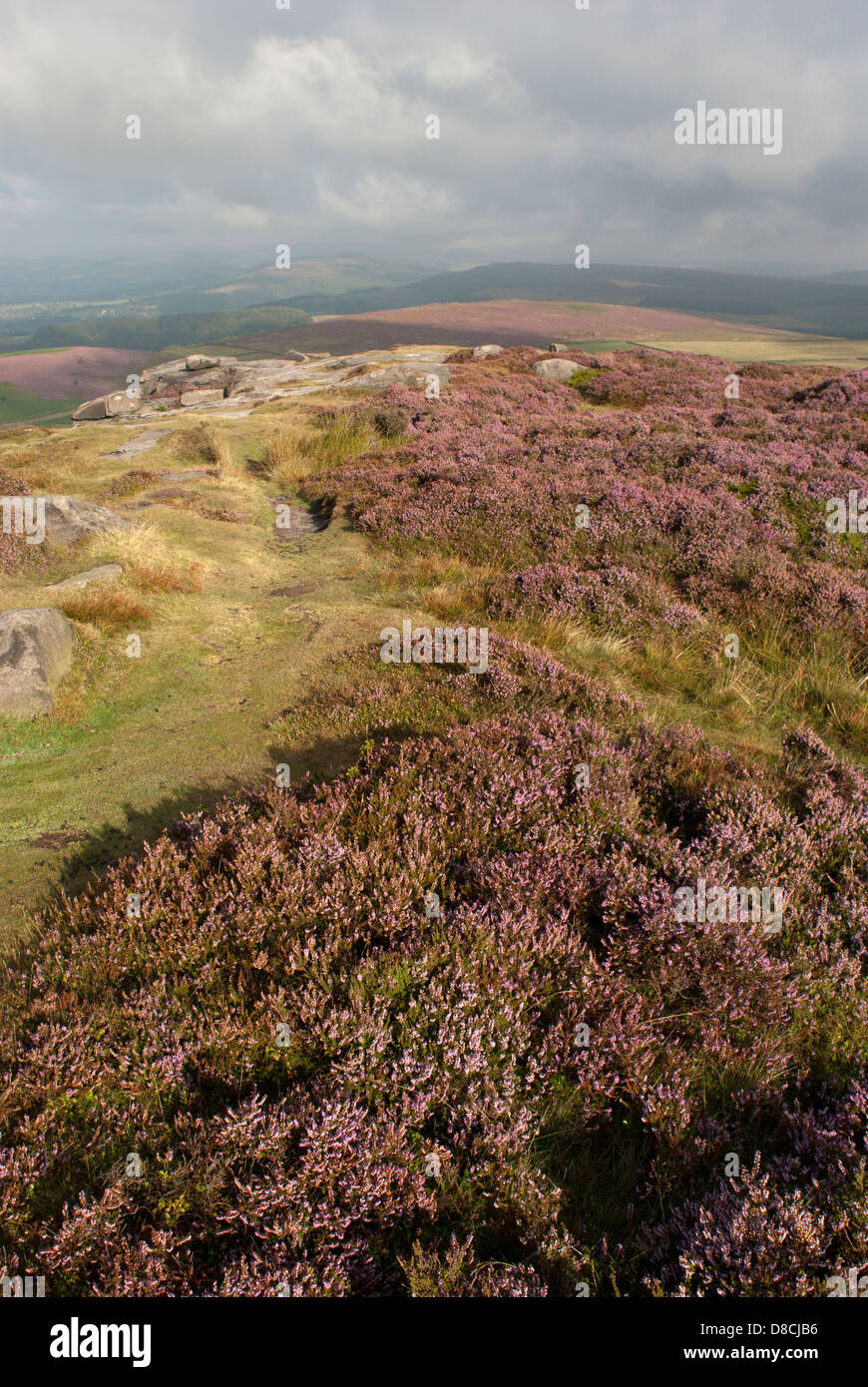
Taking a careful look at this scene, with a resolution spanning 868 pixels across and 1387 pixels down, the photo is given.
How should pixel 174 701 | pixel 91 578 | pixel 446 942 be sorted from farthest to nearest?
pixel 91 578 → pixel 174 701 → pixel 446 942

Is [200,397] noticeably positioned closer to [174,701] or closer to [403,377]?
[403,377]

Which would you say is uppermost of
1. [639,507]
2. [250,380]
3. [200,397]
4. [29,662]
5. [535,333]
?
[535,333]

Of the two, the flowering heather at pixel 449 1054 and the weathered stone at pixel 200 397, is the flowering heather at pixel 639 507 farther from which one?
the weathered stone at pixel 200 397

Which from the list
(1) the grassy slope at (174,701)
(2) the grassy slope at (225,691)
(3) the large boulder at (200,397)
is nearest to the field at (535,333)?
(3) the large boulder at (200,397)

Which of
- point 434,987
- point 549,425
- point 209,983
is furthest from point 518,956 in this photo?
point 549,425

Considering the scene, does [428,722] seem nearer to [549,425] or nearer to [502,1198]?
[502,1198]

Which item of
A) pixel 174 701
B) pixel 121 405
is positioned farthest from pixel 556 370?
pixel 174 701
